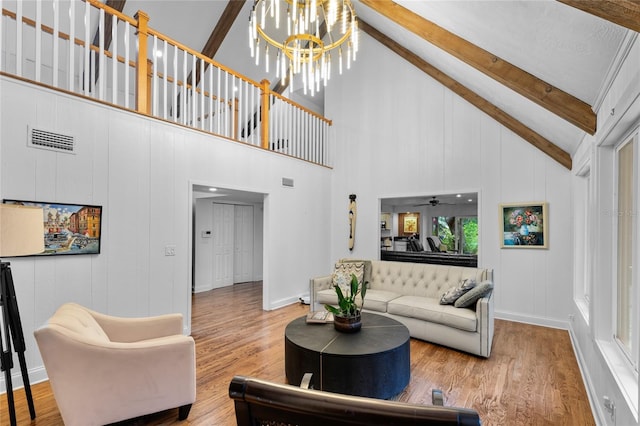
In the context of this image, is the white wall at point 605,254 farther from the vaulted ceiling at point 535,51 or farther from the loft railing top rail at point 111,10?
the loft railing top rail at point 111,10

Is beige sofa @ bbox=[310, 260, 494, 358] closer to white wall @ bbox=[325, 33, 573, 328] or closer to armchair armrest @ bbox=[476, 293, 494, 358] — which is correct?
armchair armrest @ bbox=[476, 293, 494, 358]

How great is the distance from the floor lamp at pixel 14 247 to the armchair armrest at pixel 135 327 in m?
0.51

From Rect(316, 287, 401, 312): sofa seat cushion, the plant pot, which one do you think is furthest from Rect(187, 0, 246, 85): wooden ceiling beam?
the plant pot

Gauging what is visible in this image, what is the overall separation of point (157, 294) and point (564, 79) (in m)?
4.49

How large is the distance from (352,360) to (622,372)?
1.69m

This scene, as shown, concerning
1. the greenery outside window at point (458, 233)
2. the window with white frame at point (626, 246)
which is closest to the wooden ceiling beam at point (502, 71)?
the window with white frame at point (626, 246)

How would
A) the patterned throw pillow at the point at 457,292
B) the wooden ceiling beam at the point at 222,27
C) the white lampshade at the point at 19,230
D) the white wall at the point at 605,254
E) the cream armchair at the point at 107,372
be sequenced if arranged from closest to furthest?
the white wall at the point at 605,254 → the white lampshade at the point at 19,230 → the cream armchair at the point at 107,372 → the patterned throw pillow at the point at 457,292 → the wooden ceiling beam at the point at 222,27

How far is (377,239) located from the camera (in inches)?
247

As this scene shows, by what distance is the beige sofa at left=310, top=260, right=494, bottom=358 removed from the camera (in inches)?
134

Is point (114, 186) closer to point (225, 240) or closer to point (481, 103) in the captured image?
point (225, 240)

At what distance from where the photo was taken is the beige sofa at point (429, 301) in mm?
3414

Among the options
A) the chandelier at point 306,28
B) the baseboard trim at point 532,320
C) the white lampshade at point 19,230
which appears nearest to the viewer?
the white lampshade at point 19,230

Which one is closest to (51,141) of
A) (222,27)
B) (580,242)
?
(222,27)

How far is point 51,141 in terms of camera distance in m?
2.96
